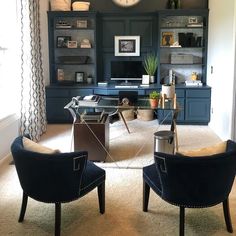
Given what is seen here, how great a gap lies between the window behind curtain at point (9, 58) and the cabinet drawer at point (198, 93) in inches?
114

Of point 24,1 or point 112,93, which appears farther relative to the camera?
point 112,93

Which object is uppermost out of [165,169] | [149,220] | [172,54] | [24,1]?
[24,1]

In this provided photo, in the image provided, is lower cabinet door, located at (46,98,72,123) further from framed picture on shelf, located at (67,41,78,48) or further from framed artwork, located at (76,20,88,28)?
framed artwork, located at (76,20,88,28)

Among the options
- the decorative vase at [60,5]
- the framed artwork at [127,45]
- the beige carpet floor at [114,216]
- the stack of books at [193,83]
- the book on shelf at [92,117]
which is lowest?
the beige carpet floor at [114,216]

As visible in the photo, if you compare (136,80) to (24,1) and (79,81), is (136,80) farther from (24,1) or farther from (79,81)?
(24,1)

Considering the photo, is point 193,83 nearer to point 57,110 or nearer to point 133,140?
point 133,140

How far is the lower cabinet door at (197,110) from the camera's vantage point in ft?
21.2

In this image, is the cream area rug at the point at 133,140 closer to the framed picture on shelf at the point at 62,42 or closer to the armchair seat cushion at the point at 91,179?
the armchair seat cushion at the point at 91,179

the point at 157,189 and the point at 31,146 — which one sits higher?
the point at 31,146

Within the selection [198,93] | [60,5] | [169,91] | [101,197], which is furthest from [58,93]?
[101,197]

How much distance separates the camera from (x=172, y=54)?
6977mm

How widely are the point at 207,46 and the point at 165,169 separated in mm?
4576

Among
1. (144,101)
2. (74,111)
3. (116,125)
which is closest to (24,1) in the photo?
(74,111)

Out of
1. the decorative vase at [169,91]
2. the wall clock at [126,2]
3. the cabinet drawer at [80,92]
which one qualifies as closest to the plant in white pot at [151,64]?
the wall clock at [126,2]
